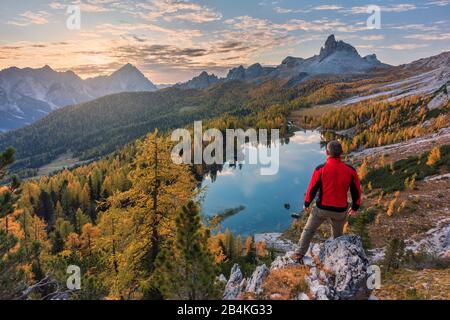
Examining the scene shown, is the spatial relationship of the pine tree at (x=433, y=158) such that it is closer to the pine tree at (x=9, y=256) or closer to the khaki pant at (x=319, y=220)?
the khaki pant at (x=319, y=220)

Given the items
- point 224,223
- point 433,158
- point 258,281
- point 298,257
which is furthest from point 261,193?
point 258,281

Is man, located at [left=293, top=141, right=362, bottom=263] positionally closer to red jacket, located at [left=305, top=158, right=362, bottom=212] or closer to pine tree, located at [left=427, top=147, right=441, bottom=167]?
red jacket, located at [left=305, top=158, right=362, bottom=212]

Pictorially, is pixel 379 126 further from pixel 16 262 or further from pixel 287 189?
pixel 16 262

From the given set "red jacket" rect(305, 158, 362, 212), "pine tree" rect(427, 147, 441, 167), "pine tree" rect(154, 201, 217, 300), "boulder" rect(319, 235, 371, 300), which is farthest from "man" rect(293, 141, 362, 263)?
"pine tree" rect(427, 147, 441, 167)

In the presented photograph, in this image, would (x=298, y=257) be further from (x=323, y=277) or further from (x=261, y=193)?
(x=261, y=193)

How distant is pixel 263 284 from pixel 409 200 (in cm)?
4634

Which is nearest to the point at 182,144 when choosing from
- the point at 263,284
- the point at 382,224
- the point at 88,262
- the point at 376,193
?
the point at 376,193

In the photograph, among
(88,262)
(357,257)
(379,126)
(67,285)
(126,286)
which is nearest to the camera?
(357,257)

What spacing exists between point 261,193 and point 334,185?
85968 mm

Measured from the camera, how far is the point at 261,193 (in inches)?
3777

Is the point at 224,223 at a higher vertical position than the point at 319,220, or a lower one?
lower

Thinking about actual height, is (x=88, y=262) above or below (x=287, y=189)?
above

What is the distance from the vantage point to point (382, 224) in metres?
46.9

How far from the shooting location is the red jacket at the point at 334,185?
1077 centimetres
